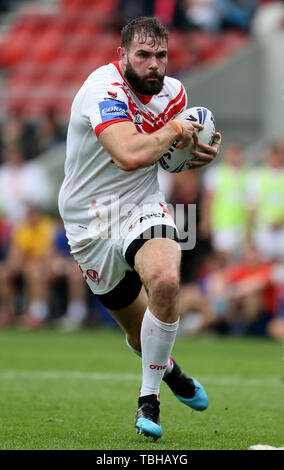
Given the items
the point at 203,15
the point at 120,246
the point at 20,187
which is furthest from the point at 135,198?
the point at 203,15

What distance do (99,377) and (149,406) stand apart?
9.94ft

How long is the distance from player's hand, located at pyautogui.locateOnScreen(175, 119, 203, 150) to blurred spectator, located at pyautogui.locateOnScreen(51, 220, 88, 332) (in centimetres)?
825

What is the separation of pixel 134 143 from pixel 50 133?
11853 millimetres

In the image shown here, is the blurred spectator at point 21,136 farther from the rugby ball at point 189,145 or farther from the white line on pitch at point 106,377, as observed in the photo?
the rugby ball at point 189,145

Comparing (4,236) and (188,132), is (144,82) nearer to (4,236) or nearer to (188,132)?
(188,132)

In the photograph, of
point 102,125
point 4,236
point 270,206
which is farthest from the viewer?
point 4,236

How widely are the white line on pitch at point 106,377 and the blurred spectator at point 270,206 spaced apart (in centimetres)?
389

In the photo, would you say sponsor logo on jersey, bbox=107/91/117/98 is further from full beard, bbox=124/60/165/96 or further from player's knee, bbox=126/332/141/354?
player's knee, bbox=126/332/141/354

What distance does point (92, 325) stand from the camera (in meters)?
14.1

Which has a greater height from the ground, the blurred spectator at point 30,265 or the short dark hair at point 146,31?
the short dark hair at point 146,31

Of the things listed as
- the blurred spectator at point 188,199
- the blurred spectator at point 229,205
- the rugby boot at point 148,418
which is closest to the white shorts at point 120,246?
the rugby boot at point 148,418

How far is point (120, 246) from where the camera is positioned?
18.3 ft

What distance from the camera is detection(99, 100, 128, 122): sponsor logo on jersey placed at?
536 cm

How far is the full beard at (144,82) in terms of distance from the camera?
5.52 metres
